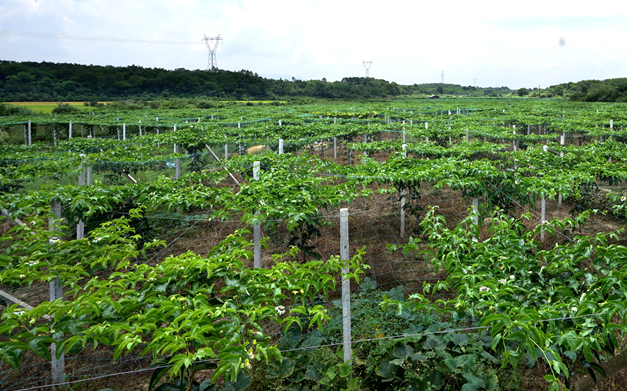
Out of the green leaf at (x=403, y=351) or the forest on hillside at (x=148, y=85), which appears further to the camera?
the forest on hillside at (x=148, y=85)

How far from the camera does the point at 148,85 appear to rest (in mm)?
61375

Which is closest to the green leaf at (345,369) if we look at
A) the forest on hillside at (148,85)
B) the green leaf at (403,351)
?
the green leaf at (403,351)

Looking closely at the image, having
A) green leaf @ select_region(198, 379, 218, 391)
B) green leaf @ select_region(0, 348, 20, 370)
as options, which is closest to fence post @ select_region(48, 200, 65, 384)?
green leaf @ select_region(0, 348, 20, 370)

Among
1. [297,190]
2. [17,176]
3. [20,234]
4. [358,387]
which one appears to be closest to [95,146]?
[17,176]

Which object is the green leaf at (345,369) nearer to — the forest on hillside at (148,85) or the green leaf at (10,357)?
the green leaf at (10,357)

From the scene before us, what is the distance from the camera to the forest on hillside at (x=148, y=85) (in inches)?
1982

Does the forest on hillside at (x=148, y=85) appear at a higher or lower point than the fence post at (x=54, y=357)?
higher

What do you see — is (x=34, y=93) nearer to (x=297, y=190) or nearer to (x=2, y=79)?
(x=2, y=79)

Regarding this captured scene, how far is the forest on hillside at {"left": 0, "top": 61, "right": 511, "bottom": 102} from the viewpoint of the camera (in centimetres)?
5034

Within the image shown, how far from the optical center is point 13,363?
208 cm

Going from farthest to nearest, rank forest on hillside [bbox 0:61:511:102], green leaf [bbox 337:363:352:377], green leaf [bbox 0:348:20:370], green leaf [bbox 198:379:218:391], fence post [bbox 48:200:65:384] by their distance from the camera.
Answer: forest on hillside [bbox 0:61:511:102], fence post [bbox 48:200:65:384], green leaf [bbox 337:363:352:377], green leaf [bbox 198:379:218:391], green leaf [bbox 0:348:20:370]

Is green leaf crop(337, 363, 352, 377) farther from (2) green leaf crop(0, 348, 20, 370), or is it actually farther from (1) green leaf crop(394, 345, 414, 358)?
(2) green leaf crop(0, 348, 20, 370)

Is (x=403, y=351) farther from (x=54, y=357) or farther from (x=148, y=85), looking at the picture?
(x=148, y=85)

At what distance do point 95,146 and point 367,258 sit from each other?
9823 mm
